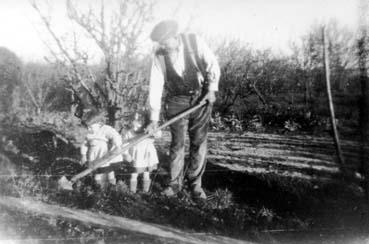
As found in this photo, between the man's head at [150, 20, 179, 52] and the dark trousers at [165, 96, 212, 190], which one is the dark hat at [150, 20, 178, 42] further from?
the dark trousers at [165, 96, 212, 190]

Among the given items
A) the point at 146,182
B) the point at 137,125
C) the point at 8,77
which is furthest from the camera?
the point at 137,125

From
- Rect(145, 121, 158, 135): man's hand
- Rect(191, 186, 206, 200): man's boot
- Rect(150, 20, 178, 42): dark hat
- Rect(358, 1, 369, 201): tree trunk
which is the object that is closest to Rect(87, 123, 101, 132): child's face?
Rect(145, 121, 158, 135): man's hand

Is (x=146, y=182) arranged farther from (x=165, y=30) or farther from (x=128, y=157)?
(x=165, y=30)

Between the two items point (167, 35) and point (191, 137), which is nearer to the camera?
point (167, 35)

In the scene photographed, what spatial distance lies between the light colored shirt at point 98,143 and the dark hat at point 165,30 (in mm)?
1079

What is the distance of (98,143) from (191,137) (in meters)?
0.97

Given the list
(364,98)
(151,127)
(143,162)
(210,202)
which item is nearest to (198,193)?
(210,202)

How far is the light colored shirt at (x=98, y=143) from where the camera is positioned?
309 cm

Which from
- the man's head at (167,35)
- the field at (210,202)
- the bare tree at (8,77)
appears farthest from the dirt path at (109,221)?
the man's head at (167,35)

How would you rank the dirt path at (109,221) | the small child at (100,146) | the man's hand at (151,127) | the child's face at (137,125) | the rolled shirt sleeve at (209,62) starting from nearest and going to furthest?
the dirt path at (109,221) < the rolled shirt sleeve at (209,62) < the man's hand at (151,127) < the small child at (100,146) < the child's face at (137,125)

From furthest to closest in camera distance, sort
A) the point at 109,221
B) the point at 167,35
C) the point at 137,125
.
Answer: the point at 137,125 → the point at 167,35 → the point at 109,221

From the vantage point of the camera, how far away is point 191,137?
9.59 ft

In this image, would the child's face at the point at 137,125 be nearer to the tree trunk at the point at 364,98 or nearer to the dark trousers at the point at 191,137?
the dark trousers at the point at 191,137

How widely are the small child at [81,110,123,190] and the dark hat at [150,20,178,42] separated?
108 cm
